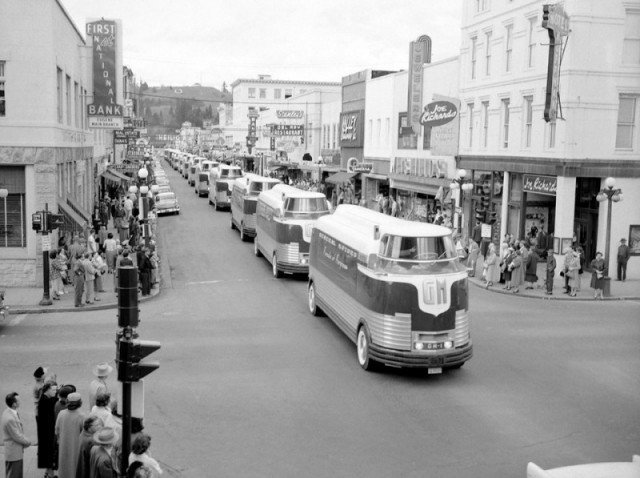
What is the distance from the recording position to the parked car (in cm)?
4588

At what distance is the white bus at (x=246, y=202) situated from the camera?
34.7 meters

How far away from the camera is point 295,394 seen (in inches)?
542

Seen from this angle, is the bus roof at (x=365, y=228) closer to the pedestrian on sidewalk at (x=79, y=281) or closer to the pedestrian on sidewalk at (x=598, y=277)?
the pedestrian on sidewalk at (x=79, y=281)

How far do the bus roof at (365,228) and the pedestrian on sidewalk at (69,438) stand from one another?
7.49 m

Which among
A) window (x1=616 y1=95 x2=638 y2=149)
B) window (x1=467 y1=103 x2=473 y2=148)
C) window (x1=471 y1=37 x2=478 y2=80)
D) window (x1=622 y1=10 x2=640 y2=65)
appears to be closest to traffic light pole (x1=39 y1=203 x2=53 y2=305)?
window (x1=616 y1=95 x2=638 y2=149)

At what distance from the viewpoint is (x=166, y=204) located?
46.1 meters

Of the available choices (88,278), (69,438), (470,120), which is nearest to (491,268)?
(470,120)

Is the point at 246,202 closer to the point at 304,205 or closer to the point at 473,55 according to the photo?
the point at 304,205

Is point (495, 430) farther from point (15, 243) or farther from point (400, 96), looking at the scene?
point (400, 96)

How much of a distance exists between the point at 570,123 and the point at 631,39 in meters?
3.80

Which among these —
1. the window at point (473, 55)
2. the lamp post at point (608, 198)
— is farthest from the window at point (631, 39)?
the window at point (473, 55)

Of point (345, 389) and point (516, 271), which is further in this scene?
point (516, 271)

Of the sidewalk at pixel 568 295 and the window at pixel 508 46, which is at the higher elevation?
the window at pixel 508 46

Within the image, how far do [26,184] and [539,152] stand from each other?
60.4 ft
